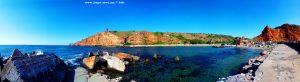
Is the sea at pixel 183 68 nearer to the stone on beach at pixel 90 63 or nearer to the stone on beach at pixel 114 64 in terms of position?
the stone on beach at pixel 114 64

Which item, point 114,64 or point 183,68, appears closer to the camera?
point 114,64

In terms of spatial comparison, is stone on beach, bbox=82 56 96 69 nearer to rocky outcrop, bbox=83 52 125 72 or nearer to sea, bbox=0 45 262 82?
rocky outcrop, bbox=83 52 125 72

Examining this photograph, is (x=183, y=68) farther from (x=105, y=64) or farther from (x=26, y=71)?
(x=26, y=71)

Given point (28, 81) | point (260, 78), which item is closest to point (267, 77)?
point (260, 78)

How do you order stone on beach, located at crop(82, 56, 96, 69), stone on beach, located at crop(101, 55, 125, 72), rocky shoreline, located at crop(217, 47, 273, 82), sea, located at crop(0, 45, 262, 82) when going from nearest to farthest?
rocky shoreline, located at crop(217, 47, 273, 82), sea, located at crop(0, 45, 262, 82), stone on beach, located at crop(101, 55, 125, 72), stone on beach, located at crop(82, 56, 96, 69)

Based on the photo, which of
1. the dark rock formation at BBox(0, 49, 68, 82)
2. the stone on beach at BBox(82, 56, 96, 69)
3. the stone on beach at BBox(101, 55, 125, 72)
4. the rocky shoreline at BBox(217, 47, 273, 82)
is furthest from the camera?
the stone on beach at BBox(82, 56, 96, 69)

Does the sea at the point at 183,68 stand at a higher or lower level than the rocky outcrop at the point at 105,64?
lower

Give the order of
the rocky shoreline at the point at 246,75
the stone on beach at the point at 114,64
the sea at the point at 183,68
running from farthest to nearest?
1. the stone on beach at the point at 114,64
2. the sea at the point at 183,68
3. the rocky shoreline at the point at 246,75

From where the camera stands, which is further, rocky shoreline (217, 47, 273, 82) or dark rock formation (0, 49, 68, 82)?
rocky shoreline (217, 47, 273, 82)

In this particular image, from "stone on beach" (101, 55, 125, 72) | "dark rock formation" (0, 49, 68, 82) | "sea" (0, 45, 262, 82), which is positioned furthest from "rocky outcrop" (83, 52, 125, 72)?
"dark rock formation" (0, 49, 68, 82)

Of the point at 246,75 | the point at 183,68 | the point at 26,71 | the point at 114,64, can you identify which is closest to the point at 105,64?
the point at 114,64

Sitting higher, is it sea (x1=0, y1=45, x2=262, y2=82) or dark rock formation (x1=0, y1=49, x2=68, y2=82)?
dark rock formation (x1=0, y1=49, x2=68, y2=82)

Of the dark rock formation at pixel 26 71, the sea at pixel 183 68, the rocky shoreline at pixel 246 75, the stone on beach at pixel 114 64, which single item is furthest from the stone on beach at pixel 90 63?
the rocky shoreline at pixel 246 75

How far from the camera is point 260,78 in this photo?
19781mm
